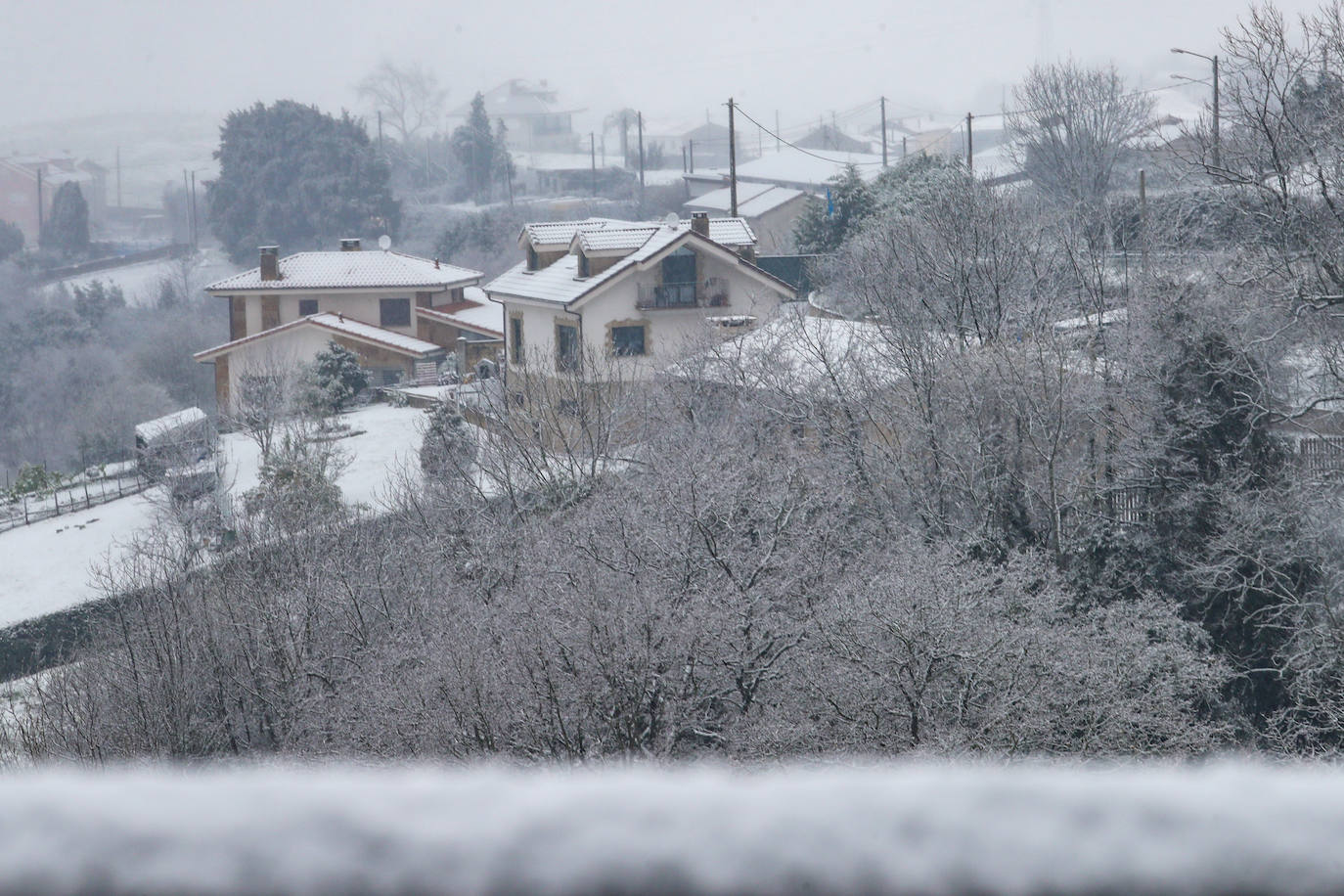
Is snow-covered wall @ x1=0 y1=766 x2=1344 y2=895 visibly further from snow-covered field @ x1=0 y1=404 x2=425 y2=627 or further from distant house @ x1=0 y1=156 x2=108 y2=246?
distant house @ x1=0 y1=156 x2=108 y2=246

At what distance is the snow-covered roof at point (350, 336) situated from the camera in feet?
115

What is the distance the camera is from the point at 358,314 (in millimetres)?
39000

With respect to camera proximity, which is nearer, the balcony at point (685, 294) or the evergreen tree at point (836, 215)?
the balcony at point (685, 294)

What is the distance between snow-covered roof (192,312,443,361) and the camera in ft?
115

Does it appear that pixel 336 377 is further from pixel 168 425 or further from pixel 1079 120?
pixel 1079 120

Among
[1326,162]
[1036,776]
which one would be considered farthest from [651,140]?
[1036,776]

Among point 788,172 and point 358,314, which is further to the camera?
point 788,172

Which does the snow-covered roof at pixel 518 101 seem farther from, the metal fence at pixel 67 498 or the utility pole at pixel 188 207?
the metal fence at pixel 67 498

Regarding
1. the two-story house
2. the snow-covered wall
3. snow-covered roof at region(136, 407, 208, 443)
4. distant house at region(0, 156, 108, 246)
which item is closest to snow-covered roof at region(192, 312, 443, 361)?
the two-story house

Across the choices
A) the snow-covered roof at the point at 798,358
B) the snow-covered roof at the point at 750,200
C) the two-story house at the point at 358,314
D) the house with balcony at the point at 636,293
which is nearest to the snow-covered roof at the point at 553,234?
the house with balcony at the point at 636,293

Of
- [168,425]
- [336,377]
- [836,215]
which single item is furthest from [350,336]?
[836,215]

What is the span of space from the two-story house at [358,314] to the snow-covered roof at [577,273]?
236 inches

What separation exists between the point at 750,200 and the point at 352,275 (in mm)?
20381

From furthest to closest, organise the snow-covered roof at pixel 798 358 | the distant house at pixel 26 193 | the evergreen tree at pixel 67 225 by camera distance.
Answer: the distant house at pixel 26 193 < the evergreen tree at pixel 67 225 < the snow-covered roof at pixel 798 358
